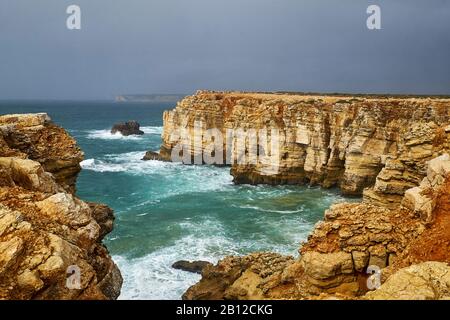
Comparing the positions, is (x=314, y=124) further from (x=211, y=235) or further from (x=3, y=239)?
(x=3, y=239)

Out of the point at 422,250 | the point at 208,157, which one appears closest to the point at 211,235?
the point at 422,250

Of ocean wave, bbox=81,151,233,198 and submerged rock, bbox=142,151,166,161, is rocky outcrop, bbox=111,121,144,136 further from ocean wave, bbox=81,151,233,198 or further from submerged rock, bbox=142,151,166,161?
submerged rock, bbox=142,151,166,161

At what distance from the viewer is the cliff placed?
359 inches

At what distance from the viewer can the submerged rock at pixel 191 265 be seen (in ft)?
88.7

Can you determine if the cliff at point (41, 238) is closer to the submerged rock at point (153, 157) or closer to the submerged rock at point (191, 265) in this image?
the submerged rock at point (191, 265)

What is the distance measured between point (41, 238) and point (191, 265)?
1844 centimetres

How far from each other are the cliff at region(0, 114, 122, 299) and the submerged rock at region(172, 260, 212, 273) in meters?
13.9

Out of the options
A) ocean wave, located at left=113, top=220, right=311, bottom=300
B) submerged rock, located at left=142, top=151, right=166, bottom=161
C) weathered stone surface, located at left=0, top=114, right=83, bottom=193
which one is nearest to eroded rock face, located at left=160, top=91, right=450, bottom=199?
ocean wave, located at left=113, top=220, right=311, bottom=300

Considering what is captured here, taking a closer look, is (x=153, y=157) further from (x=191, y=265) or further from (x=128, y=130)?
(x=191, y=265)

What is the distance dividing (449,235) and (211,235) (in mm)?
22299

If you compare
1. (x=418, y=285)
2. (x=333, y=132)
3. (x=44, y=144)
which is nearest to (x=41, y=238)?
(x=44, y=144)

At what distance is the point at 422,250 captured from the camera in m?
13.9

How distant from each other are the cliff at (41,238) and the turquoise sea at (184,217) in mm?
12685

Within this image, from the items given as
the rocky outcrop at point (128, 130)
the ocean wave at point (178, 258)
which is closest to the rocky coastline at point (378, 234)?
the ocean wave at point (178, 258)
